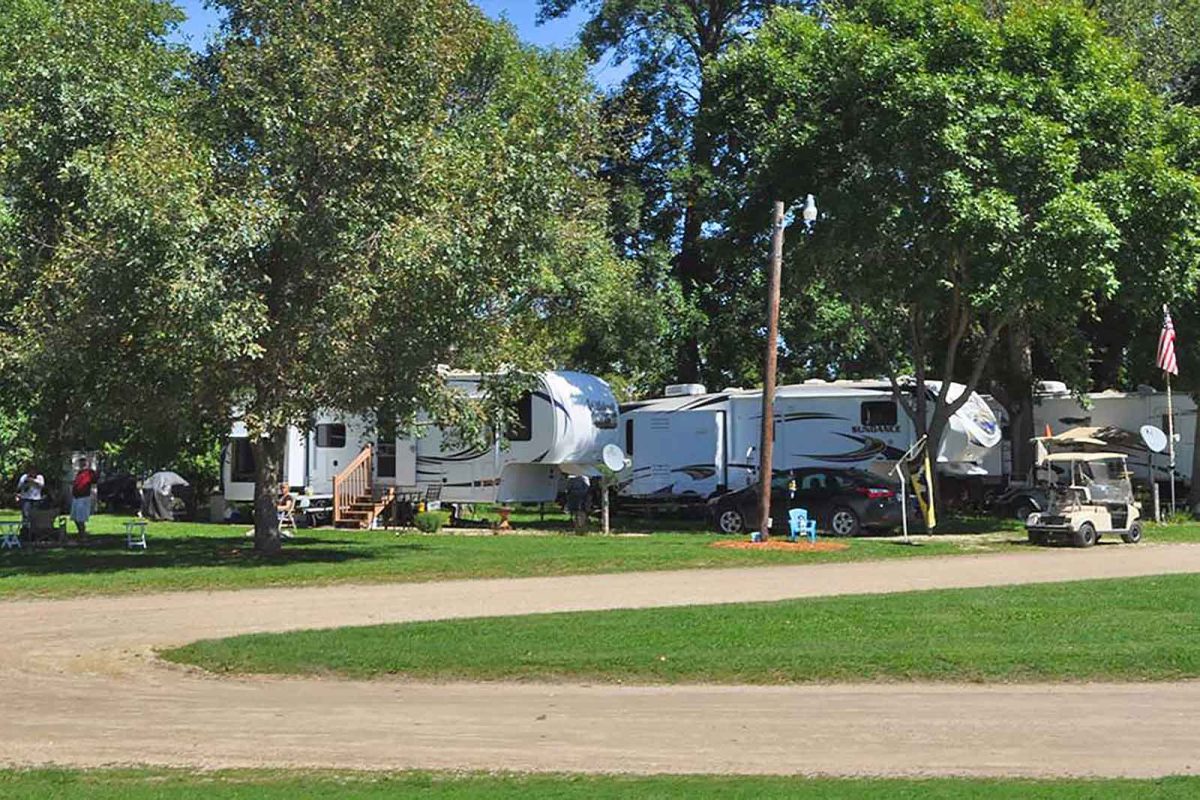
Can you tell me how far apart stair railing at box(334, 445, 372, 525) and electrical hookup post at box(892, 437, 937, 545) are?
12.6m

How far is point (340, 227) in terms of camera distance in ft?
65.4

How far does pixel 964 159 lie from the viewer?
84.5 ft

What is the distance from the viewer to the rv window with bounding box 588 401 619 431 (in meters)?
31.8

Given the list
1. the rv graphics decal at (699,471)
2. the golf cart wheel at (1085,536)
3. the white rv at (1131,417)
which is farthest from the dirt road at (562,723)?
the white rv at (1131,417)

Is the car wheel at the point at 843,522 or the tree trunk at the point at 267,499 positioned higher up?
the tree trunk at the point at 267,499

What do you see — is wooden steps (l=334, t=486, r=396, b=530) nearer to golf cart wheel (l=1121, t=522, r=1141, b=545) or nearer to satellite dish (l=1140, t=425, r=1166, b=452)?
golf cart wheel (l=1121, t=522, r=1141, b=545)

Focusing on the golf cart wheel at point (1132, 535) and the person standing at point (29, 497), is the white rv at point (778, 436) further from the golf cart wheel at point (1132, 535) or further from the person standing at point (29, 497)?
the person standing at point (29, 497)

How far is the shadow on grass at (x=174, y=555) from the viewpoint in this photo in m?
20.6

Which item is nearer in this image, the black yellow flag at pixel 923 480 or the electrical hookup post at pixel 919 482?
the electrical hookup post at pixel 919 482

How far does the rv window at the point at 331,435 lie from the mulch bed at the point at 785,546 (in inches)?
471

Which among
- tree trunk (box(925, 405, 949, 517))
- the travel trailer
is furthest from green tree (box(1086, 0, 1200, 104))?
the travel trailer

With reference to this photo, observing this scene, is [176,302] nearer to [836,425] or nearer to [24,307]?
[24,307]

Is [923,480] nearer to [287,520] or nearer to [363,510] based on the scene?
[363,510]

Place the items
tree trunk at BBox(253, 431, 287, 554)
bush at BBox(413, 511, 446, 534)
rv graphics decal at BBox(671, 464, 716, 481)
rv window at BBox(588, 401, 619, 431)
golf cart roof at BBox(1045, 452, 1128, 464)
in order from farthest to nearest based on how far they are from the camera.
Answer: rv graphics decal at BBox(671, 464, 716, 481), rv window at BBox(588, 401, 619, 431), bush at BBox(413, 511, 446, 534), golf cart roof at BBox(1045, 452, 1128, 464), tree trunk at BBox(253, 431, 287, 554)
